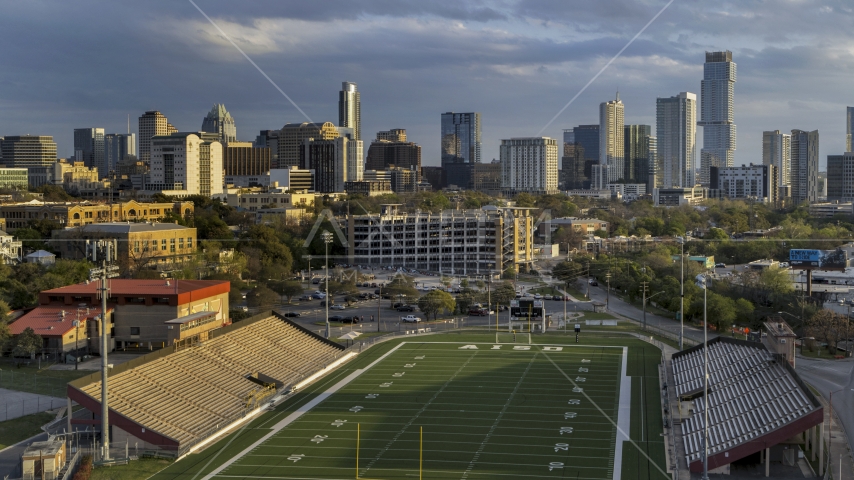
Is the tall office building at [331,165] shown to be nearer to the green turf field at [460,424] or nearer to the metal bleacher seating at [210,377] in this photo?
the metal bleacher seating at [210,377]

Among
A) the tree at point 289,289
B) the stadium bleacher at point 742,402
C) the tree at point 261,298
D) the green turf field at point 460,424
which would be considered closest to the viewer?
the stadium bleacher at point 742,402

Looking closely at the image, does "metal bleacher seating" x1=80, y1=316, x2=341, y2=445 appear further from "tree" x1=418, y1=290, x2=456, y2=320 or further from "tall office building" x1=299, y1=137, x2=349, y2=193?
"tall office building" x1=299, y1=137, x2=349, y2=193

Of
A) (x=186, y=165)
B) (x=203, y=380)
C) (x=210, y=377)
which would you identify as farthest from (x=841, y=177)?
(x=203, y=380)

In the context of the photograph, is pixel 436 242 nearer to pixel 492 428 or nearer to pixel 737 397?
pixel 492 428

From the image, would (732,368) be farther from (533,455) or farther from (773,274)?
(773,274)

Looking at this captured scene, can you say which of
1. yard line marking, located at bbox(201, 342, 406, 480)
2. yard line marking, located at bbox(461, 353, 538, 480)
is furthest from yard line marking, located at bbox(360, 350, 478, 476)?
yard line marking, located at bbox(201, 342, 406, 480)

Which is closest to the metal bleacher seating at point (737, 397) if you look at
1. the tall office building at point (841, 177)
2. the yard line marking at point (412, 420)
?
the yard line marking at point (412, 420)

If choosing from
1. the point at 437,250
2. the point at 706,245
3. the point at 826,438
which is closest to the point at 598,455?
the point at 826,438

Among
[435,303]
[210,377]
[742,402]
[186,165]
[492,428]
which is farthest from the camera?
[186,165]
